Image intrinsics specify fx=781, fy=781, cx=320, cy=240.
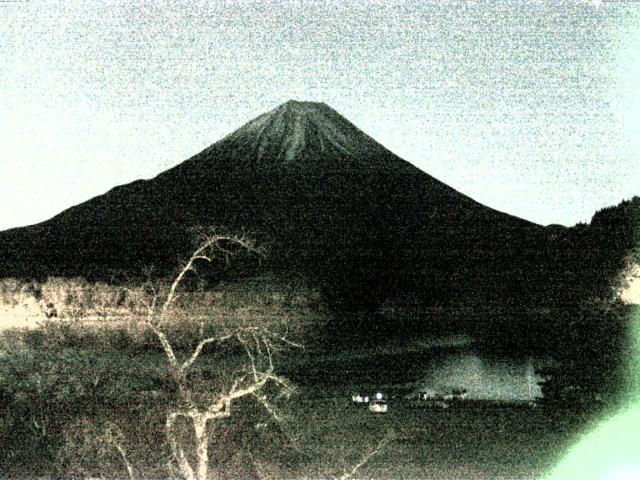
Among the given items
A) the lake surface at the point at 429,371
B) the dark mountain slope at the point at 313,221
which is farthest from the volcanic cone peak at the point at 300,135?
the lake surface at the point at 429,371

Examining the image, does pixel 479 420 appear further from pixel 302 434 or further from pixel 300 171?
pixel 300 171

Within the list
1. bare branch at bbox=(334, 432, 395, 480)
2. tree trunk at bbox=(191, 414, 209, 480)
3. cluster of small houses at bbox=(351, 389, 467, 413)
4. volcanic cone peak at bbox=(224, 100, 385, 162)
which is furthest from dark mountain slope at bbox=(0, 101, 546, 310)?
tree trunk at bbox=(191, 414, 209, 480)

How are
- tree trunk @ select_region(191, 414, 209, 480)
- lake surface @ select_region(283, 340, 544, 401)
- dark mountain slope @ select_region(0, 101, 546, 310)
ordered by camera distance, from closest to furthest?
tree trunk @ select_region(191, 414, 209, 480) → lake surface @ select_region(283, 340, 544, 401) → dark mountain slope @ select_region(0, 101, 546, 310)

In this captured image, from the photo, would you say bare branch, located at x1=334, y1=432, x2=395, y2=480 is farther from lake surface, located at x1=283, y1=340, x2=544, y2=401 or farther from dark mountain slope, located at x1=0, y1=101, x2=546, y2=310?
dark mountain slope, located at x1=0, y1=101, x2=546, y2=310

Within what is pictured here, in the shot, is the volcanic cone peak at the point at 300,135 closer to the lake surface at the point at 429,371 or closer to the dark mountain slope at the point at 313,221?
the dark mountain slope at the point at 313,221

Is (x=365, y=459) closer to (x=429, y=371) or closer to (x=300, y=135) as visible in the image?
(x=429, y=371)

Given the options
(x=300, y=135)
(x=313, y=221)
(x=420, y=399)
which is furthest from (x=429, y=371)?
(x=300, y=135)
